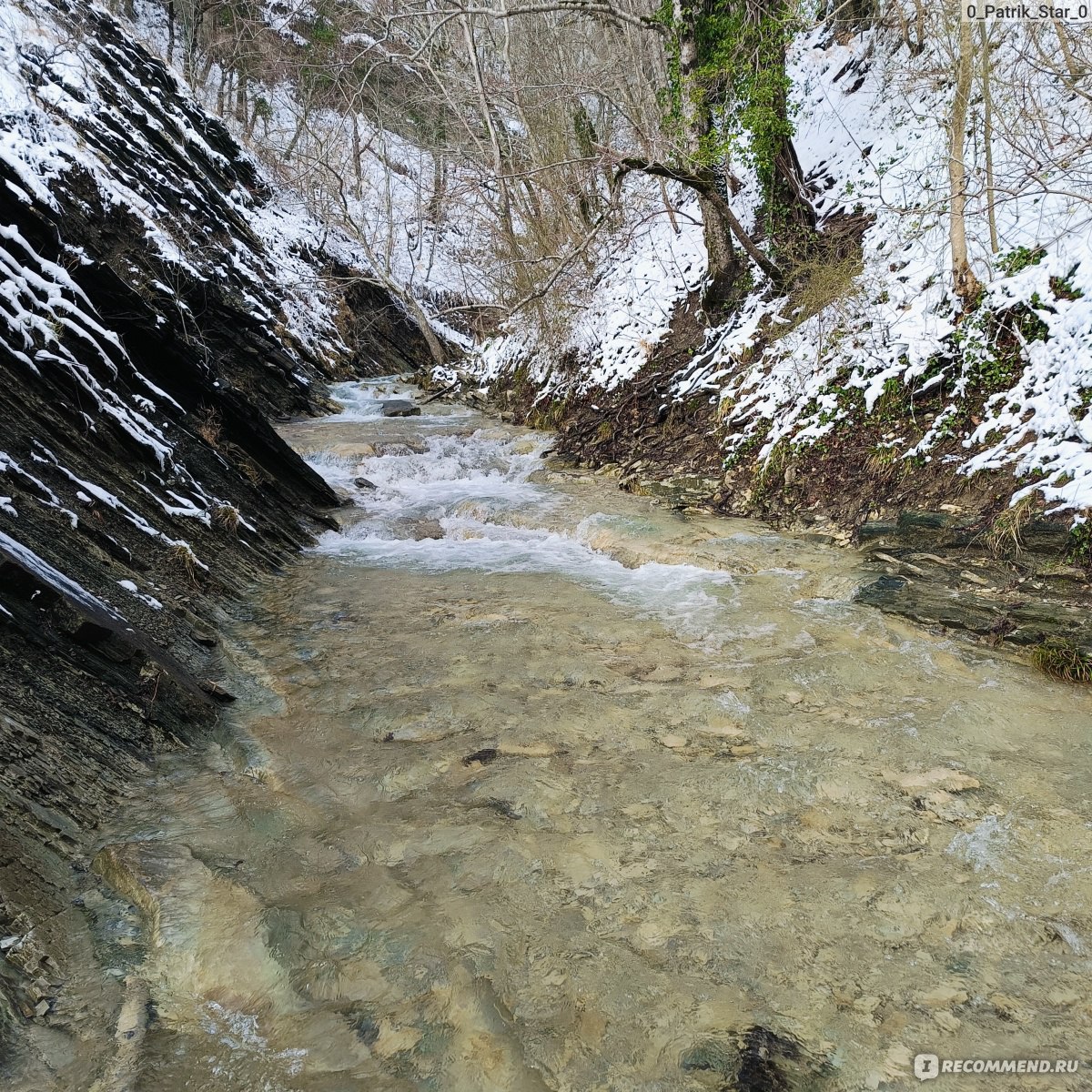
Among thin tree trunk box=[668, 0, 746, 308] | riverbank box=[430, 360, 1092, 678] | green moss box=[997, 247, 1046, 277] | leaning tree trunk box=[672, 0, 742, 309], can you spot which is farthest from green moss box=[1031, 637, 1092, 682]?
leaning tree trunk box=[672, 0, 742, 309]

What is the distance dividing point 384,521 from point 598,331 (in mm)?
5623

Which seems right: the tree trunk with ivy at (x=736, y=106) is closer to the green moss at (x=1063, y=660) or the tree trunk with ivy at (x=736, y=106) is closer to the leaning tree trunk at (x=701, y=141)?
the leaning tree trunk at (x=701, y=141)

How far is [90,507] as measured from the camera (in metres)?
4.02

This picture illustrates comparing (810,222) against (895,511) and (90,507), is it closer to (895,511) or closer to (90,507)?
(895,511)

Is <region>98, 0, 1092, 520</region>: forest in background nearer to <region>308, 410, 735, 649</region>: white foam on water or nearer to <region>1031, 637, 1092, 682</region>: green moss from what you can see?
<region>1031, 637, 1092, 682</region>: green moss

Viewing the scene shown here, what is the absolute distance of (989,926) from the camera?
7.29 ft

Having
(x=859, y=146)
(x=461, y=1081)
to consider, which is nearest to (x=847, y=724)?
(x=461, y=1081)

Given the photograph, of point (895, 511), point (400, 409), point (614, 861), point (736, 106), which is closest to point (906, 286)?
point (895, 511)

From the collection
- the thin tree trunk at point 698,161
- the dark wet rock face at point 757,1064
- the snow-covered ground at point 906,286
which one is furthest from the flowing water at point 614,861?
the thin tree trunk at point 698,161

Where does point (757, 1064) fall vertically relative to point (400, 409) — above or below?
below

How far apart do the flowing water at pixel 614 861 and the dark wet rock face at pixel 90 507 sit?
27cm

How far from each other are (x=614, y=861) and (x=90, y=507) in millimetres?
3550

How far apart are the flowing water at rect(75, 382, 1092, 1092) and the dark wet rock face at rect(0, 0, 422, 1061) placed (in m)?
0.27

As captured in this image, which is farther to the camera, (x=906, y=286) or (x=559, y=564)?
(x=906, y=286)
